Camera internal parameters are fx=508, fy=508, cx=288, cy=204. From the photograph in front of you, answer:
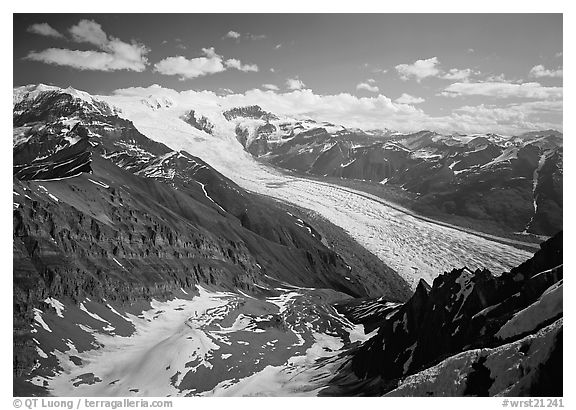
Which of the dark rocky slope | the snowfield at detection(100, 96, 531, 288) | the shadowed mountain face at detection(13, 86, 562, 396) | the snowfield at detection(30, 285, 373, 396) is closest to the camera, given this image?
the shadowed mountain face at detection(13, 86, 562, 396)

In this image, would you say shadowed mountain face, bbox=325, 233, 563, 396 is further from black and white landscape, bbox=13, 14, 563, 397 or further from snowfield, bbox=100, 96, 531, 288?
snowfield, bbox=100, 96, 531, 288

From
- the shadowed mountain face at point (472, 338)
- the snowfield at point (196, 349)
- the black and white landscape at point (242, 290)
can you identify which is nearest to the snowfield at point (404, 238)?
the black and white landscape at point (242, 290)

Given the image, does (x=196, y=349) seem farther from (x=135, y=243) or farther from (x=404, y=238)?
(x=404, y=238)

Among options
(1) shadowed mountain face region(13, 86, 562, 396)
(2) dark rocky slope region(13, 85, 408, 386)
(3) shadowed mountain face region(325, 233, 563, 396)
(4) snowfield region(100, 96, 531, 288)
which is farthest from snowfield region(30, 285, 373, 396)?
(4) snowfield region(100, 96, 531, 288)

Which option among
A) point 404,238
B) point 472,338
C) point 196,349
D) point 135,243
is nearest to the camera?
point 472,338

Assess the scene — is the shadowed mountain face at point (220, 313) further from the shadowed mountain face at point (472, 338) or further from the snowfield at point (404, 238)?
the snowfield at point (404, 238)

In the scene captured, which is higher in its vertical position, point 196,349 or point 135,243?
point 135,243

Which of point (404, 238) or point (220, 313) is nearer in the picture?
point (220, 313)

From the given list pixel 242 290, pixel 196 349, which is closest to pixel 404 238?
pixel 242 290
